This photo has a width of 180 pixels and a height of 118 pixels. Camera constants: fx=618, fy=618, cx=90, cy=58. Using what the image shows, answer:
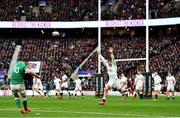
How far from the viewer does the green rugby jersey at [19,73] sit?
25688 mm

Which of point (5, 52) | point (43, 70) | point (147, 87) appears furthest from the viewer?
point (5, 52)

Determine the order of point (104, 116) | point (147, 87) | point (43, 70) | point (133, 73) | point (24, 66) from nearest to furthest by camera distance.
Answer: point (104, 116) → point (24, 66) → point (147, 87) → point (133, 73) → point (43, 70)

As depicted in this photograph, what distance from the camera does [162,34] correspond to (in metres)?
72.2

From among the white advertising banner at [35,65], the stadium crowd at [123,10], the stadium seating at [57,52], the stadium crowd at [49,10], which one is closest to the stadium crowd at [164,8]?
the stadium crowd at [123,10]

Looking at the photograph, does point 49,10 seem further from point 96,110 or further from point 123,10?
point 96,110

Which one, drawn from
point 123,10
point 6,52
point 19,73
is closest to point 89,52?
point 123,10

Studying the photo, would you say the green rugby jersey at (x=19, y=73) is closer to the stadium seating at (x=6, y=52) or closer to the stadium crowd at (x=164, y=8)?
the stadium crowd at (x=164, y=8)

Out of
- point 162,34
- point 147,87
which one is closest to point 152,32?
point 162,34

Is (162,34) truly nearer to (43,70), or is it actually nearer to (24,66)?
(43,70)

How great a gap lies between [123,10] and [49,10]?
1007cm

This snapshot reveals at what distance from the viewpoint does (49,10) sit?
7719 centimetres

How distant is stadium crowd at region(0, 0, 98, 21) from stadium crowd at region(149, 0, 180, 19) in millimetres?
7119

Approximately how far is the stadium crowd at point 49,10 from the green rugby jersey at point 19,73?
4699cm

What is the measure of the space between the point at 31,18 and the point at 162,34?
51.7 ft
